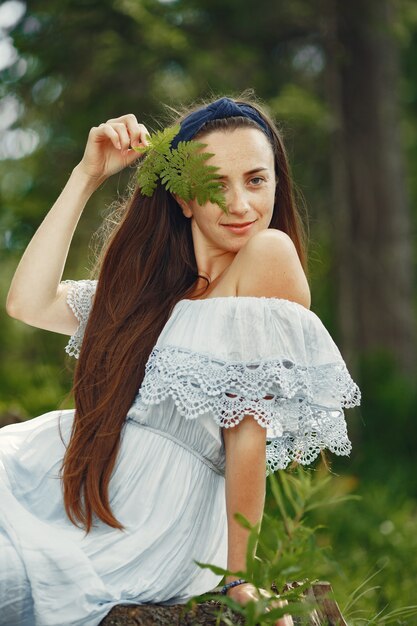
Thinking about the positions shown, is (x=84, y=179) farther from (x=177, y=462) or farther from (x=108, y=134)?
(x=177, y=462)

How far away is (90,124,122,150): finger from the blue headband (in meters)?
0.17

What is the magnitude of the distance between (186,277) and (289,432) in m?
0.57

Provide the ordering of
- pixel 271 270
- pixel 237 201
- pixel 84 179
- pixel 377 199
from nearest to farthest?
pixel 271 270 → pixel 237 201 → pixel 84 179 → pixel 377 199

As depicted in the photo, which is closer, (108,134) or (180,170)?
(180,170)

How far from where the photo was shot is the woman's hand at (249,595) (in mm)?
2262

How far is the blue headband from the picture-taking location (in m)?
2.84

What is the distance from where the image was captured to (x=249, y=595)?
2.28 metres

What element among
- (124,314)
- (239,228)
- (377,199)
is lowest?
(124,314)

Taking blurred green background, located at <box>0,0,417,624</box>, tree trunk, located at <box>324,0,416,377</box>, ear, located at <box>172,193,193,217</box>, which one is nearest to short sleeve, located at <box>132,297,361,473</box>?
ear, located at <box>172,193,193,217</box>

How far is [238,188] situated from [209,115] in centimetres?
26

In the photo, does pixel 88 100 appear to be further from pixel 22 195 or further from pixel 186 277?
pixel 186 277

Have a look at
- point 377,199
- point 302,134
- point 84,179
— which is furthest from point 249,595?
point 377,199

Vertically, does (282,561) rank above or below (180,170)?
below

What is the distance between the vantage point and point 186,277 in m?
2.88
